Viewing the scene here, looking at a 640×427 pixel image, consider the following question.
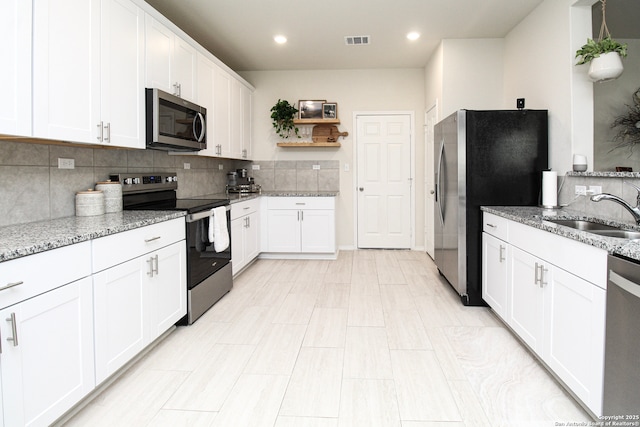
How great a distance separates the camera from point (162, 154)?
12.5ft

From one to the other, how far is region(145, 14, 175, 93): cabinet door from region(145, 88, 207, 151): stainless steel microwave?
122 mm

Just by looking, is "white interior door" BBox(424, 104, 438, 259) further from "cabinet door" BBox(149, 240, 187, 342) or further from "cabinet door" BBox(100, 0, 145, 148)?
"cabinet door" BBox(100, 0, 145, 148)

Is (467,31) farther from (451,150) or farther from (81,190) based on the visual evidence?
(81,190)

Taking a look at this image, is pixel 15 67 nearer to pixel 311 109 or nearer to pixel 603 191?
pixel 603 191

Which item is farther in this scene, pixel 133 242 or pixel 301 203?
pixel 301 203

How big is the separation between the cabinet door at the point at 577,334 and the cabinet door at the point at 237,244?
281cm

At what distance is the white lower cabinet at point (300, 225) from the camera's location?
5.29m

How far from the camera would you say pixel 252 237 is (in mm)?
4910

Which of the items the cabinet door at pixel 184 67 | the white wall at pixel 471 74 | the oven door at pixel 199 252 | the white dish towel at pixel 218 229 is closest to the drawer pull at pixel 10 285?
the oven door at pixel 199 252

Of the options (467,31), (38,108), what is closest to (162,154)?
(38,108)

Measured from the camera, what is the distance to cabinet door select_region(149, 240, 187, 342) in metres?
2.43

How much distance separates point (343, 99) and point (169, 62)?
3068 mm

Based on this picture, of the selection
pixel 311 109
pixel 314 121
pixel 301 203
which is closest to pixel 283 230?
pixel 301 203

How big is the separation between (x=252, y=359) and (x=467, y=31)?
12.7ft
